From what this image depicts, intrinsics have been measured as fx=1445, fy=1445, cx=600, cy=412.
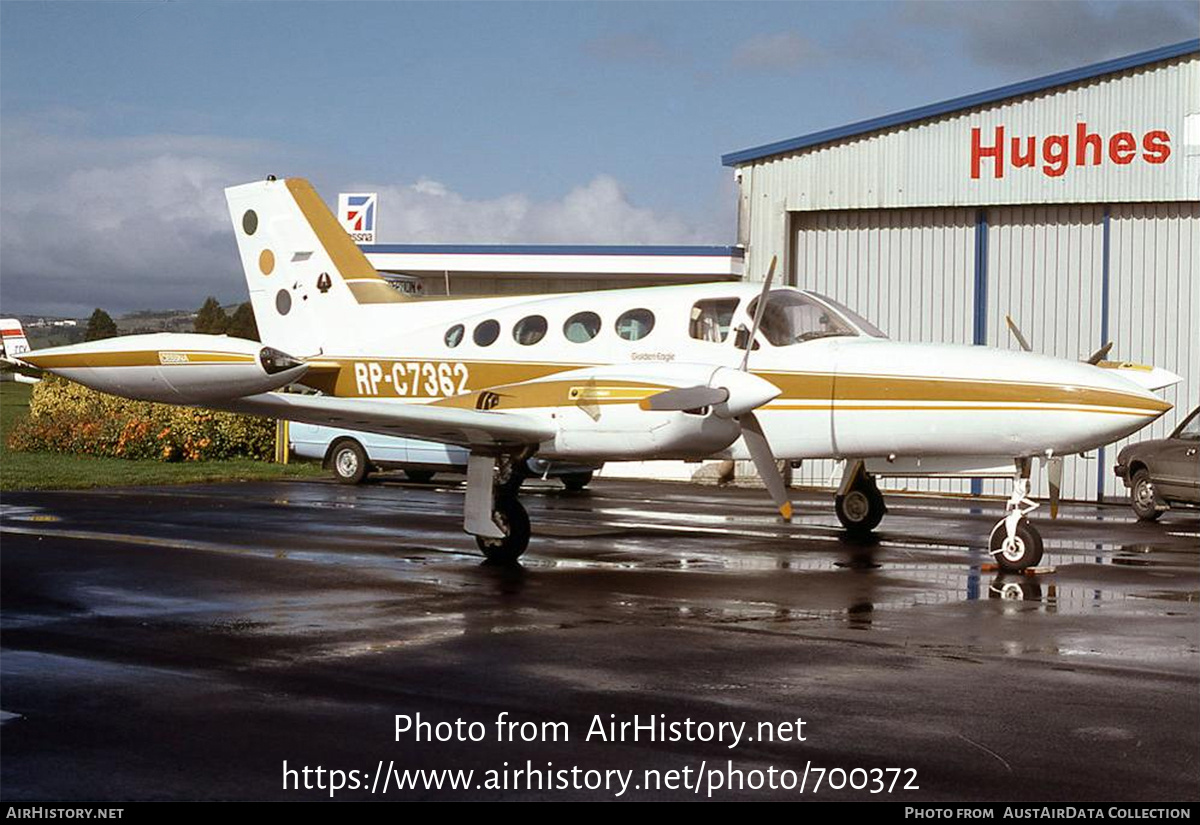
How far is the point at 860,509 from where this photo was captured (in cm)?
A: 1806

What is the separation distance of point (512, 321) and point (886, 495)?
13.3m

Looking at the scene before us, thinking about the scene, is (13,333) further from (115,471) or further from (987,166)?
(987,166)

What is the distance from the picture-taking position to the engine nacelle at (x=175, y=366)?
13352mm

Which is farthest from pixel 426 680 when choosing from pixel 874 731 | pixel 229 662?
pixel 874 731

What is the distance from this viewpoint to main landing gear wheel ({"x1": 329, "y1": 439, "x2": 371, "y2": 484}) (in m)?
28.0

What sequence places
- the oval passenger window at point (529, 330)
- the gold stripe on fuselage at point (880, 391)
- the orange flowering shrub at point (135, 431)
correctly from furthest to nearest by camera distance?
the orange flowering shrub at point (135, 431) < the oval passenger window at point (529, 330) < the gold stripe on fuselage at point (880, 391)

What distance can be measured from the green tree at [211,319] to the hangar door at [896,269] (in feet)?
229

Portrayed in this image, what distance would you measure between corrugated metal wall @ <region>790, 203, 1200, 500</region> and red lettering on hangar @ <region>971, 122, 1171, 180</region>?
2.97 feet

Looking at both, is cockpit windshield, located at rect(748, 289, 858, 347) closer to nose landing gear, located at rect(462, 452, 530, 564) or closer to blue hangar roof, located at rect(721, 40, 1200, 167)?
nose landing gear, located at rect(462, 452, 530, 564)

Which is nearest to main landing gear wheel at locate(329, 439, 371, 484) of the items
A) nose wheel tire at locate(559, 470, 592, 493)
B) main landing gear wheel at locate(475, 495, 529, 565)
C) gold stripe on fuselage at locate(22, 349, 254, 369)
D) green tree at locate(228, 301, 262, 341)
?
nose wheel tire at locate(559, 470, 592, 493)

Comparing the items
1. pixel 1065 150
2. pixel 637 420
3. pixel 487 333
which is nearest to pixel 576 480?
pixel 487 333

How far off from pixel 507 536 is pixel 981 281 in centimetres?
1791

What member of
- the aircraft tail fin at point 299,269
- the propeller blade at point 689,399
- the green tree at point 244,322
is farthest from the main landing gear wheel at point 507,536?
the green tree at point 244,322

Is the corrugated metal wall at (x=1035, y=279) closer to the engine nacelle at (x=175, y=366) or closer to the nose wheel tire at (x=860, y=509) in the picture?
the nose wheel tire at (x=860, y=509)
